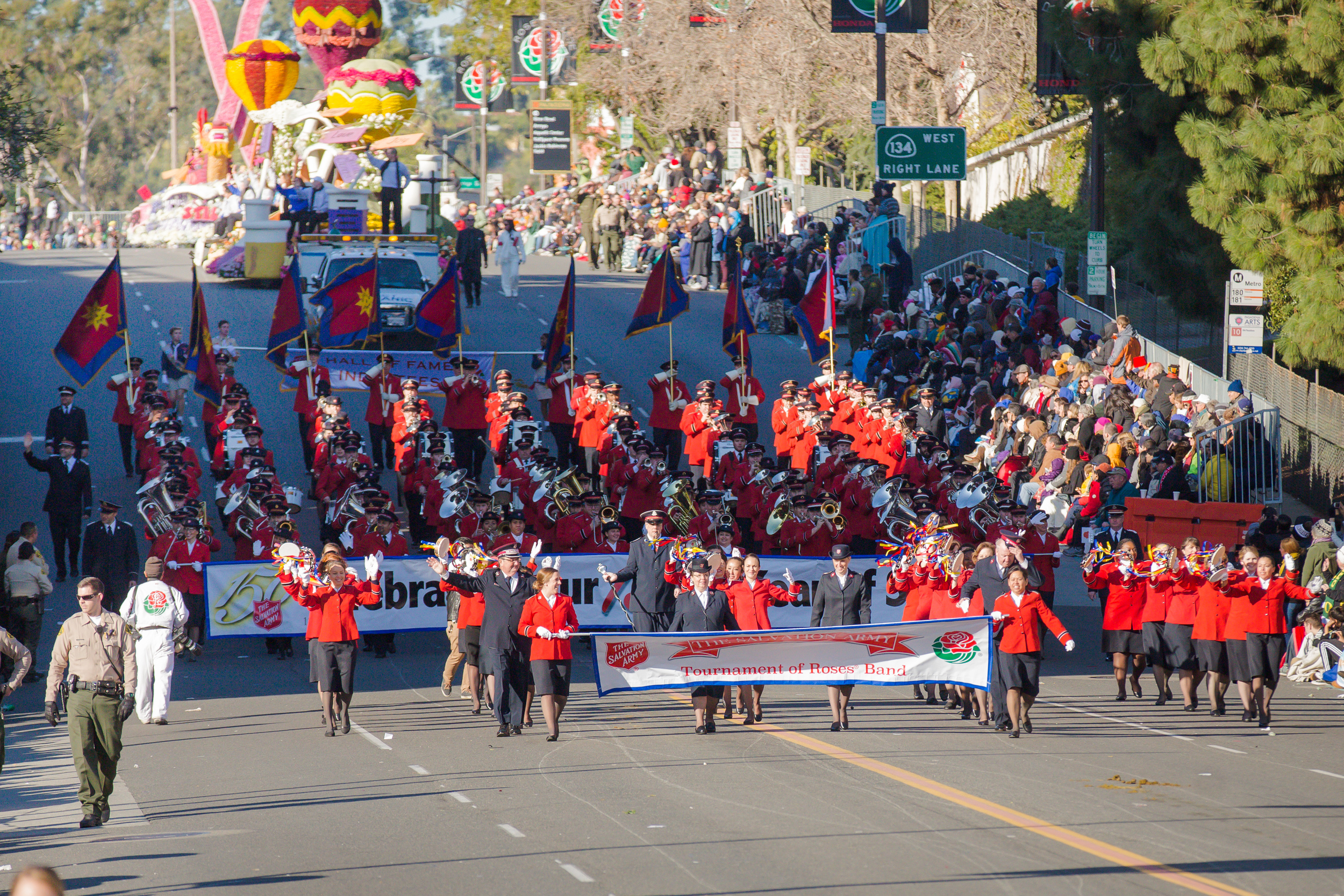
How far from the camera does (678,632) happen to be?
14156mm

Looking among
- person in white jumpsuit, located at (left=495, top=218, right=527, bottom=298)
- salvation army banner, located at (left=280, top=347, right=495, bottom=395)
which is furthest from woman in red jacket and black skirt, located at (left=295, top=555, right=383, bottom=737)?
person in white jumpsuit, located at (left=495, top=218, right=527, bottom=298)

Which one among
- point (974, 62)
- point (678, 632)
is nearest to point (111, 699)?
point (678, 632)

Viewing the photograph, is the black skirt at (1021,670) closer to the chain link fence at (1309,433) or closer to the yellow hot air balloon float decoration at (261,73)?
the chain link fence at (1309,433)

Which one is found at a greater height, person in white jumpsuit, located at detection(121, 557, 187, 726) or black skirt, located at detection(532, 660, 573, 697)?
person in white jumpsuit, located at detection(121, 557, 187, 726)

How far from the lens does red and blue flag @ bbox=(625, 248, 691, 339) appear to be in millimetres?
23859

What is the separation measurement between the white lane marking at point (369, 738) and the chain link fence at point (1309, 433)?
1165 cm

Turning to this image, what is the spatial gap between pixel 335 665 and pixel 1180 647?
→ 718 cm

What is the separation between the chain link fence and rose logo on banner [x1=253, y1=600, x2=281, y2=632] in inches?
465

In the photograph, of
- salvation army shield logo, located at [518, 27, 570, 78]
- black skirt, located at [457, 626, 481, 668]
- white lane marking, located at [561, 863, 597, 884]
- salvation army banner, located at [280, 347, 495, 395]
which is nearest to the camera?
white lane marking, located at [561, 863, 597, 884]

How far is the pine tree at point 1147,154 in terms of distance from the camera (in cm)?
2383

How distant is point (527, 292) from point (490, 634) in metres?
25.6

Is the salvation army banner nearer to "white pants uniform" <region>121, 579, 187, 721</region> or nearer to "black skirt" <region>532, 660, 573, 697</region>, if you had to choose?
"black skirt" <region>532, 660, 573, 697</region>

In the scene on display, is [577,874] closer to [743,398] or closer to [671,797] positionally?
[671,797]

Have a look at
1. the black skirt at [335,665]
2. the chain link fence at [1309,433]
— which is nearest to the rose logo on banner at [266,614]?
the black skirt at [335,665]
